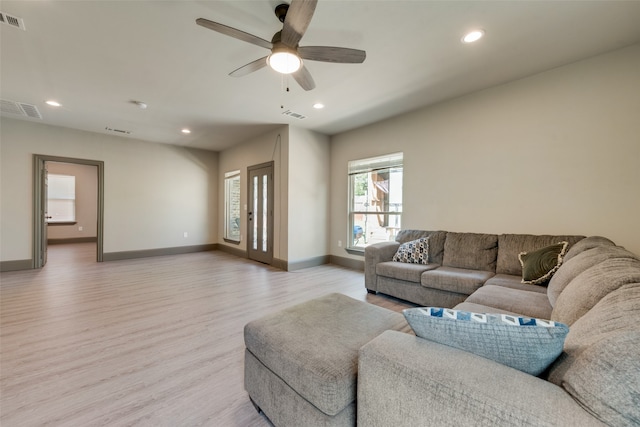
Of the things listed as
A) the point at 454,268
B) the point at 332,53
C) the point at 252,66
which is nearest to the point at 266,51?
the point at 252,66

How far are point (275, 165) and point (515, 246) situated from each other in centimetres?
420

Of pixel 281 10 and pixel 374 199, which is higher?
pixel 281 10

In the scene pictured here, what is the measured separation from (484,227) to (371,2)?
3028 mm

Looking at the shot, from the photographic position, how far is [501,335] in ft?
2.89

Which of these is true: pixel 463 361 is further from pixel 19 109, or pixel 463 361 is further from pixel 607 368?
pixel 19 109

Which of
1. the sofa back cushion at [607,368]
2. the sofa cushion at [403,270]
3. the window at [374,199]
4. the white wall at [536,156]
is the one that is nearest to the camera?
the sofa back cushion at [607,368]

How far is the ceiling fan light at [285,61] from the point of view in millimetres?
2168

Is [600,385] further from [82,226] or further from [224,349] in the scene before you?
[82,226]

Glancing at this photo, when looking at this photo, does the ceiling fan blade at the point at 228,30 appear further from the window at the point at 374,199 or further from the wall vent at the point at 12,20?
the window at the point at 374,199

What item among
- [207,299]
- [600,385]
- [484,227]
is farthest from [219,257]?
[600,385]

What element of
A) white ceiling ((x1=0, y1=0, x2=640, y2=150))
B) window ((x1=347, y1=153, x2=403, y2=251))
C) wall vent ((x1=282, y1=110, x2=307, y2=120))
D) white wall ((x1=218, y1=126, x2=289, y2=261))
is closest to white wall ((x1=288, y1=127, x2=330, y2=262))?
white wall ((x1=218, y1=126, x2=289, y2=261))

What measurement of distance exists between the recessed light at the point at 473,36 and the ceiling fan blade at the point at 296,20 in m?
1.57

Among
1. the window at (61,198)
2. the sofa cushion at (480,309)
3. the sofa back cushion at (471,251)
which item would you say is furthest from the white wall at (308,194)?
the window at (61,198)

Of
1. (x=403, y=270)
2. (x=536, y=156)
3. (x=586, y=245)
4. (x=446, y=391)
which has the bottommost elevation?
(x=403, y=270)
